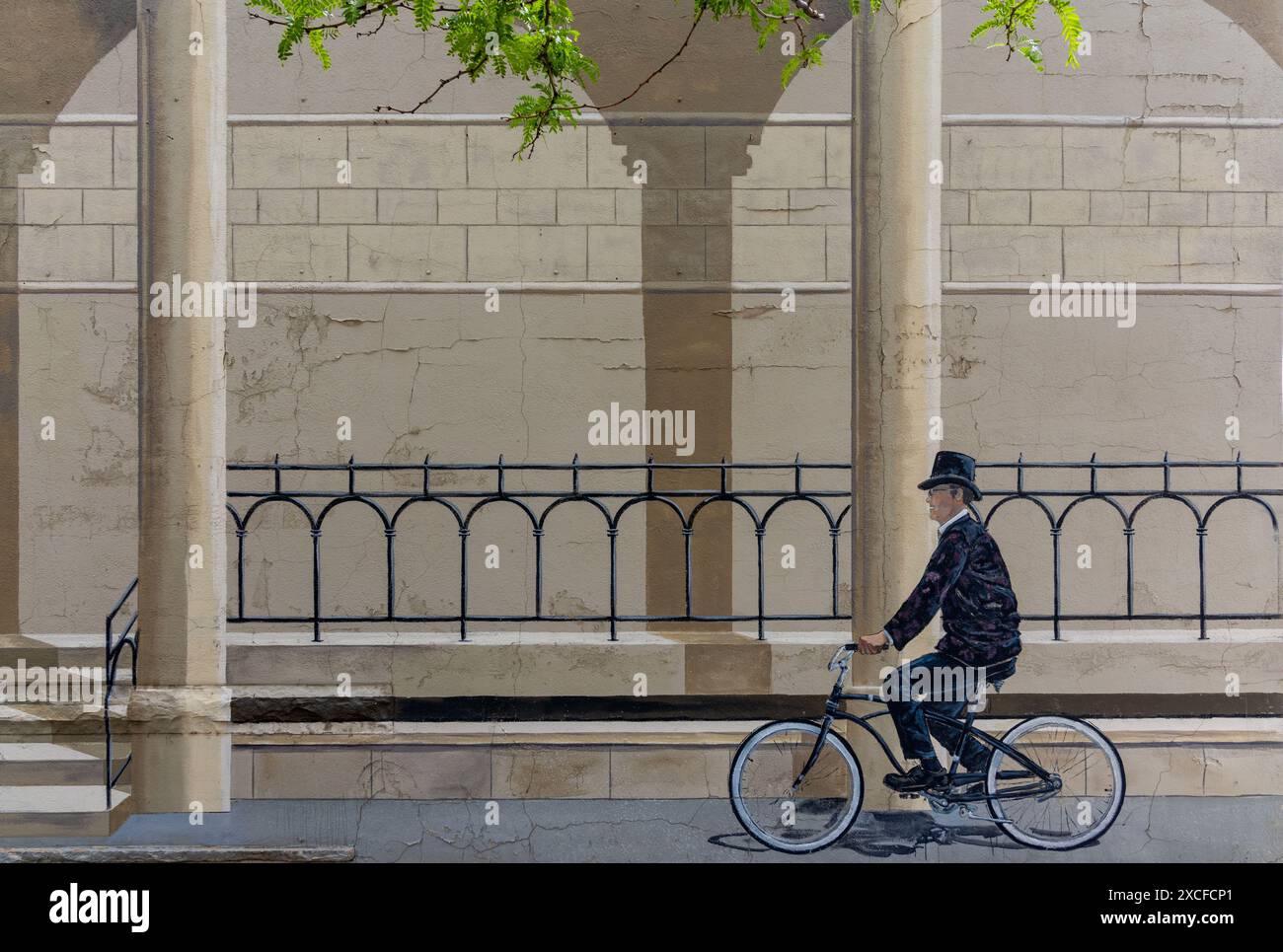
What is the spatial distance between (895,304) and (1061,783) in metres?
2.42

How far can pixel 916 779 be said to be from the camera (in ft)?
16.5

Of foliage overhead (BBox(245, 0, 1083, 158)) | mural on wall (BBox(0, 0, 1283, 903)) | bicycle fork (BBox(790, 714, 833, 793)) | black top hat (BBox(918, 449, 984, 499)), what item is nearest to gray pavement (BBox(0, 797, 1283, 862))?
mural on wall (BBox(0, 0, 1283, 903))

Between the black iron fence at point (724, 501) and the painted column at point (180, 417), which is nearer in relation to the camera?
the painted column at point (180, 417)

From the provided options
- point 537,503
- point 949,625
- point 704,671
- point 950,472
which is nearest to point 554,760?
point 704,671

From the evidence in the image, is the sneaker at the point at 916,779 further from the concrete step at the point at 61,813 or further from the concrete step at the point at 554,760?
the concrete step at the point at 61,813

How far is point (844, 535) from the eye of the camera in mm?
5859

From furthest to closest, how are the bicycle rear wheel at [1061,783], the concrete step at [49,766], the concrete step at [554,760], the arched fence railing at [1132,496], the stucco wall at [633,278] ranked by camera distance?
1. the stucco wall at [633,278]
2. the arched fence railing at [1132,496]
3. the concrete step at [554,760]
4. the concrete step at [49,766]
5. the bicycle rear wheel at [1061,783]

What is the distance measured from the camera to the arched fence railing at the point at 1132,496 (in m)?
5.63

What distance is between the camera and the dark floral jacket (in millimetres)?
5008

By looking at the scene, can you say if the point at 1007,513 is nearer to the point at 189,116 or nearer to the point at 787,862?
the point at 787,862

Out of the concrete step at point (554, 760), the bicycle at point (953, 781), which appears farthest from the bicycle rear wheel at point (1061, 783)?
the concrete step at point (554, 760)

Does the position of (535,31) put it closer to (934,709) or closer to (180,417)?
(180,417)

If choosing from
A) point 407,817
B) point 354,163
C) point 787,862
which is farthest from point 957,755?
→ point 354,163

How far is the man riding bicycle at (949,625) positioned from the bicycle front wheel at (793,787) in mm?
269
